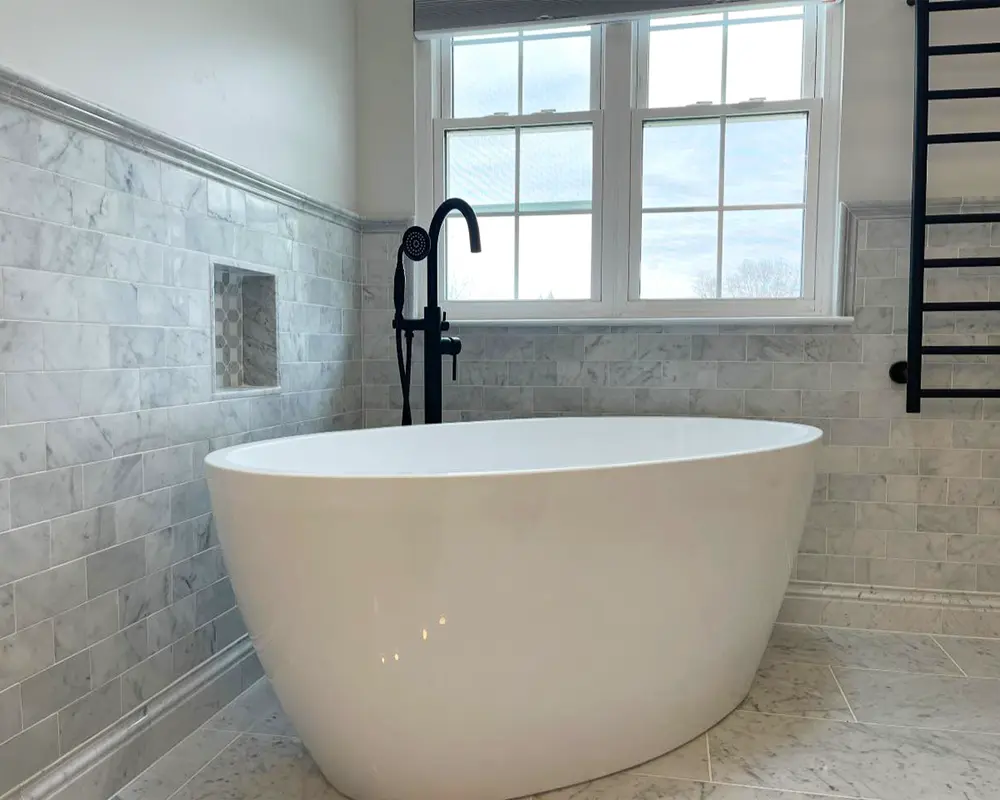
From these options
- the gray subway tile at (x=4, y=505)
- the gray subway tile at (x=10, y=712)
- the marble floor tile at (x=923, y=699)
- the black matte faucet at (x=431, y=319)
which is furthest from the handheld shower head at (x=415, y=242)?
the marble floor tile at (x=923, y=699)

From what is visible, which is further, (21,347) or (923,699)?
(923,699)

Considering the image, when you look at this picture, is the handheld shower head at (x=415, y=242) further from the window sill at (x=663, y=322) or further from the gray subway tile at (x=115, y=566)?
the gray subway tile at (x=115, y=566)

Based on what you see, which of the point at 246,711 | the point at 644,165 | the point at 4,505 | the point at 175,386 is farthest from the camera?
the point at 644,165

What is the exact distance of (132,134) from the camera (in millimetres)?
1590

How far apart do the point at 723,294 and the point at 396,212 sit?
49.3 inches

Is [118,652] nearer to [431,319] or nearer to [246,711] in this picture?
[246,711]

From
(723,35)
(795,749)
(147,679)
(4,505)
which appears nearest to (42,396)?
(4,505)

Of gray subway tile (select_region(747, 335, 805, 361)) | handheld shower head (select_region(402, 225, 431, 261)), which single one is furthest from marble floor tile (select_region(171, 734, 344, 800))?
gray subway tile (select_region(747, 335, 805, 361))

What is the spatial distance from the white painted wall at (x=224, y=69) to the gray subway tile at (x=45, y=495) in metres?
0.73

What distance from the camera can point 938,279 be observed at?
2404mm

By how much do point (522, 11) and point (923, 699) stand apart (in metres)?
2.50

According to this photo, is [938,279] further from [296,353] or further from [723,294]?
[296,353]

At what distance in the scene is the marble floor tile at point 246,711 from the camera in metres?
1.82

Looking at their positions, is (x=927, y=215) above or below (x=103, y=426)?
above
